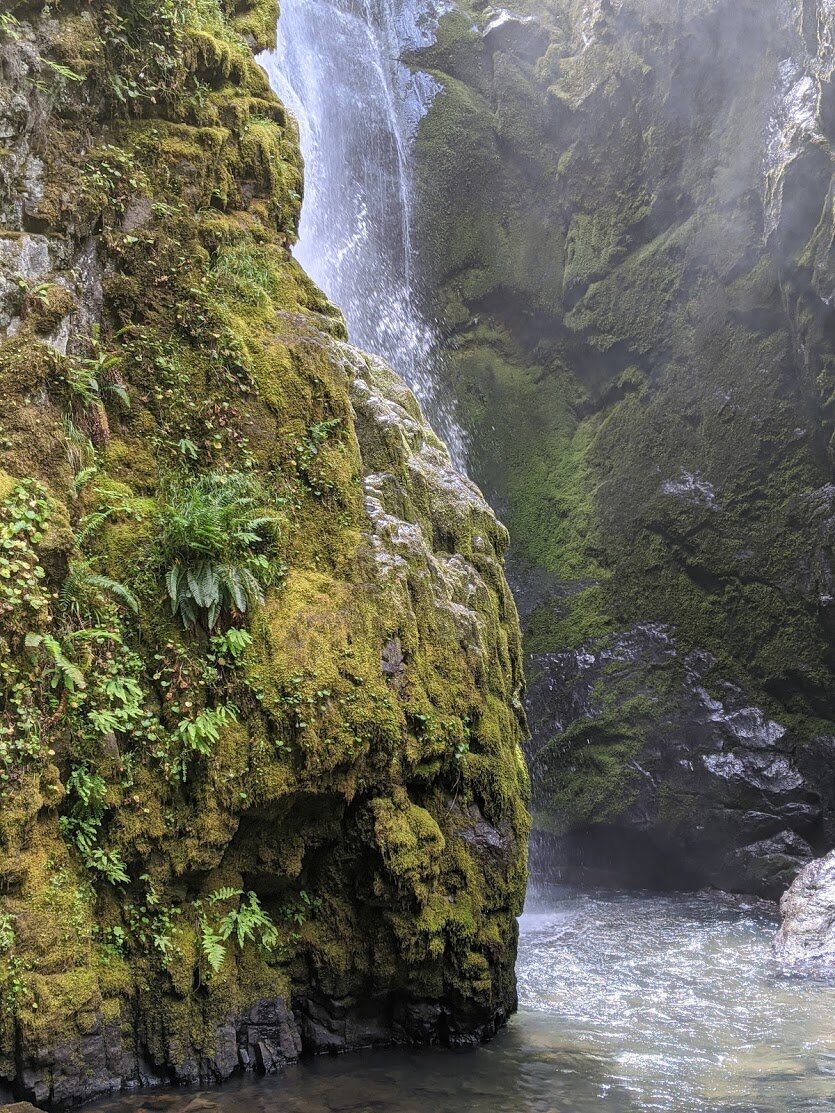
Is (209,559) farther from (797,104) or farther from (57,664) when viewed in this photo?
(797,104)

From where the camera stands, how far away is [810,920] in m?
9.39

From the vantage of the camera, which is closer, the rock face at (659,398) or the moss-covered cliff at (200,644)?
the moss-covered cliff at (200,644)

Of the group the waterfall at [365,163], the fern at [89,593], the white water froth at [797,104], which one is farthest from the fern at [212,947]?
the white water froth at [797,104]

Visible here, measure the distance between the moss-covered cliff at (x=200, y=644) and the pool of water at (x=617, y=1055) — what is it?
329mm

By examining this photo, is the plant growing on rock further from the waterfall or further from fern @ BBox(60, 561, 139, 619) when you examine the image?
the waterfall

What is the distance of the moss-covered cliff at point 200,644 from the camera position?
5.30 meters

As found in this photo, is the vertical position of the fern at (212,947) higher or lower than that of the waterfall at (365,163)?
lower

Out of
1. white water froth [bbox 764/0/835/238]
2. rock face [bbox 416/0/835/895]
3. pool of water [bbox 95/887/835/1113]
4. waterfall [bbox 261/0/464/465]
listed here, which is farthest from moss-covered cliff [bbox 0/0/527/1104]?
waterfall [bbox 261/0/464/465]

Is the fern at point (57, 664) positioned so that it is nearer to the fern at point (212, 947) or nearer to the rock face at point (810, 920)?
the fern at point (212, 947)

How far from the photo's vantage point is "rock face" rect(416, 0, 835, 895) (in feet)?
42.5

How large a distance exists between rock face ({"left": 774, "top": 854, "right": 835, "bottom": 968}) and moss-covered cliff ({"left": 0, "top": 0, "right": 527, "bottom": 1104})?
3.75 metres

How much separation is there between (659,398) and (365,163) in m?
7.54

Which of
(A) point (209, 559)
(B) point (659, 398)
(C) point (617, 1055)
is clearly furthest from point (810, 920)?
(B) point (659, 398)

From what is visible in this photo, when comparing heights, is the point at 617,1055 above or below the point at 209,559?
below
